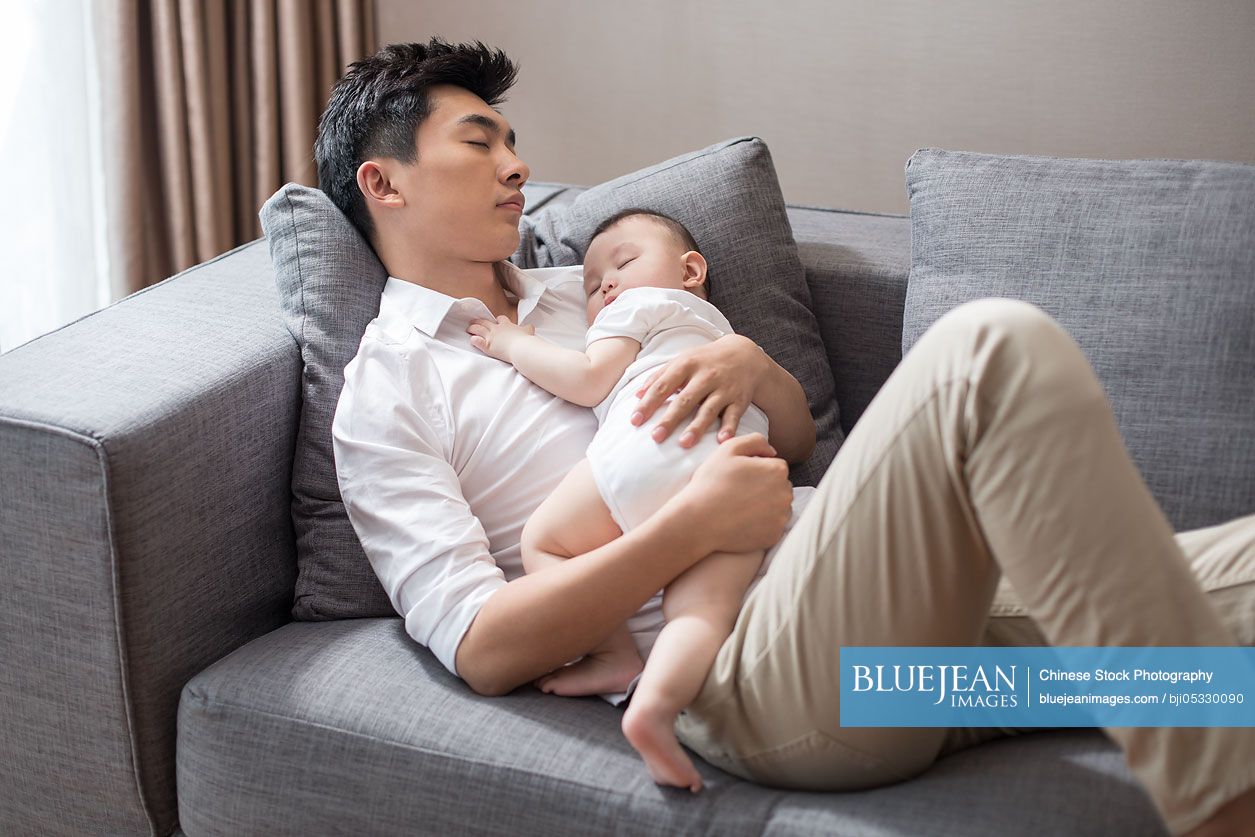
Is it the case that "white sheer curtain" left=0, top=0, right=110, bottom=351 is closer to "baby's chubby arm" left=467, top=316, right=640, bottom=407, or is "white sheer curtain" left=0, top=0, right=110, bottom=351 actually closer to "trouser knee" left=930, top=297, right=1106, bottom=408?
"baby's chubby arm" left=467, top=316, right=640, bottom=407

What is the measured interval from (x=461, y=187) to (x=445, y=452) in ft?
1.34

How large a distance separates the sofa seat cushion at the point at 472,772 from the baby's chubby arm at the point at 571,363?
39cm

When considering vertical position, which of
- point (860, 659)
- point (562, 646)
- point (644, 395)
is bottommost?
point (562, 646)

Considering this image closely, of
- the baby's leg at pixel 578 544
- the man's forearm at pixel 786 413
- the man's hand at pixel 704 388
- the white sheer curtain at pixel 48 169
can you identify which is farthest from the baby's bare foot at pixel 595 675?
the white sheer curtain at pixel 48 169

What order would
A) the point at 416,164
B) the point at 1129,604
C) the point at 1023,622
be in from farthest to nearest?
1. the point at 416,164
2. the point at 1023,622
3. the point at 1129,604

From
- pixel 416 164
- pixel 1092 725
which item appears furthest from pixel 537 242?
pixel 1092 725

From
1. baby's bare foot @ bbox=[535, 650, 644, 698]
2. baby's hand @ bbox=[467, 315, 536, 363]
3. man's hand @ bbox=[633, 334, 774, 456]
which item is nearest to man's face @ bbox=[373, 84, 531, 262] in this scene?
baby's hand @ bbox=[467, 315, 536, 363]

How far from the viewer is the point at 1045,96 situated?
99.6 inches

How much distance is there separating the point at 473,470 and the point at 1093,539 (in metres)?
0.81

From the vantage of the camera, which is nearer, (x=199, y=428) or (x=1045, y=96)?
(x=199, y=428)

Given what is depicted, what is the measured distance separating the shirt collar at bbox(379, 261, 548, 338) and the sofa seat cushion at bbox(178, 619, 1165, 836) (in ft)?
1.42

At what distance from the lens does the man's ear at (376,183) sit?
1.74m

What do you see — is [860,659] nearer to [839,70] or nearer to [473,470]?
[473,470]

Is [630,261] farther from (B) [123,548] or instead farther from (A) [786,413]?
(B) [123,548]
